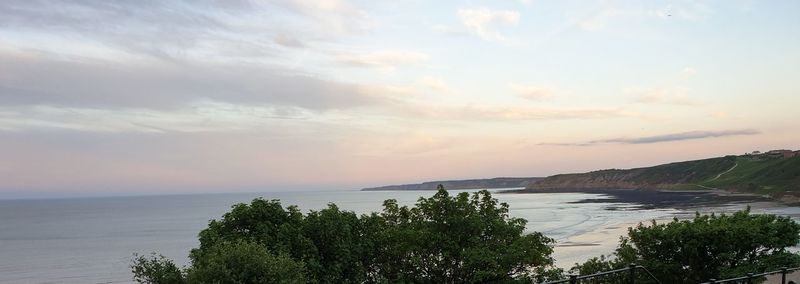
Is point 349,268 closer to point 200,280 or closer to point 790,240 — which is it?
point 200,280

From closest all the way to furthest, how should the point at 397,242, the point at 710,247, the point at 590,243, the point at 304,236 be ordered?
the point at 304,236
the point at 710,247
the point at 397,242
the point at 590,243

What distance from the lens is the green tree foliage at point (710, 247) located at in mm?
23859

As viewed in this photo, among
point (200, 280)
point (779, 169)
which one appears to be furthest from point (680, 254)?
point (779, 169)

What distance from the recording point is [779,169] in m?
176

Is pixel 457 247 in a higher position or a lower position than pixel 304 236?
lower

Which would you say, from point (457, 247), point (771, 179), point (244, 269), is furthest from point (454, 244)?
point (771, 179)

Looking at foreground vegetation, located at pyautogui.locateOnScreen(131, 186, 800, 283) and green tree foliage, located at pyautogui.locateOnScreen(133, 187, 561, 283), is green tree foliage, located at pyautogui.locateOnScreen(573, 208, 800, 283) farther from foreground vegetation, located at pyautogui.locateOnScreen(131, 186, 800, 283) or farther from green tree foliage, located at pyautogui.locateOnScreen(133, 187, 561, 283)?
green tree foliage, located at pyautogui.locateOnScreen(133, 187, 561, 283)

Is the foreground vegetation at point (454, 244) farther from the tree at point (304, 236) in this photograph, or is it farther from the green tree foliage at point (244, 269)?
the green tree foliage at point (244, 269)

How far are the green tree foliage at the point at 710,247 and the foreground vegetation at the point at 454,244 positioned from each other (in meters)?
0.04

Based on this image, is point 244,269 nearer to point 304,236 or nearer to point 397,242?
point 304,236

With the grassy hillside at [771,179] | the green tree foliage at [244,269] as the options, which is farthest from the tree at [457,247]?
the grassy hillside at [771,179]

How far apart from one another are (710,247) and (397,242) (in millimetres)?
12607

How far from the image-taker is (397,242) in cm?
2497

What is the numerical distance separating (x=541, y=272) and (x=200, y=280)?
13033mm
